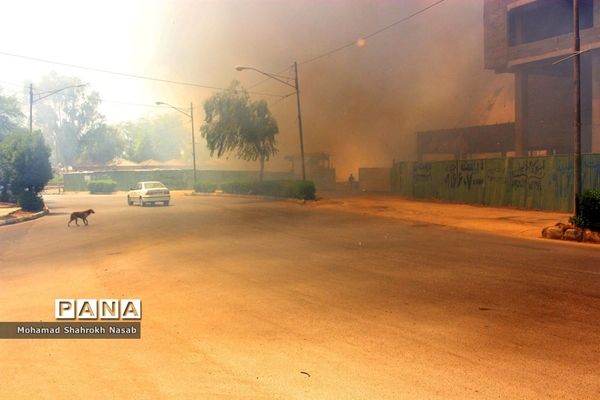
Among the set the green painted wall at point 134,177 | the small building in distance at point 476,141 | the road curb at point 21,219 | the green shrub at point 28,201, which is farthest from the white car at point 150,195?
the green painted wall at point 134,177

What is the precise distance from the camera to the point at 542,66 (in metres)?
35.9

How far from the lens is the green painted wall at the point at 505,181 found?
797 inches

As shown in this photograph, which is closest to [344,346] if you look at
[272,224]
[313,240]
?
[313,240]

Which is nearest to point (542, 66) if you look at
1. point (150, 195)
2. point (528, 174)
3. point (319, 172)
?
point (528, 174)

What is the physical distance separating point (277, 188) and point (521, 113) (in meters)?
18.1

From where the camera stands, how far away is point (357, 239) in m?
13.8

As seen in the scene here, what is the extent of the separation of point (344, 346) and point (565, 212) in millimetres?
17803

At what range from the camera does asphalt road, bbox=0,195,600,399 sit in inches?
173

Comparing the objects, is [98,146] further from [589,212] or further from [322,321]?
[322,321]

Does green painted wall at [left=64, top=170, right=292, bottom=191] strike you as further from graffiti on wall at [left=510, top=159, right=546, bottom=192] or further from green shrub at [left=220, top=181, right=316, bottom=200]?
graffiti on wall at [left=510, top=159, right=546, bottom=192]

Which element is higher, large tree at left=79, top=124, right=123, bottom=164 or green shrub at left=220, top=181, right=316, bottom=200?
large tree at left=79, top=124, right=123, bottom=164

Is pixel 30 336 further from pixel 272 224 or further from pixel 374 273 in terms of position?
pixel 272 224

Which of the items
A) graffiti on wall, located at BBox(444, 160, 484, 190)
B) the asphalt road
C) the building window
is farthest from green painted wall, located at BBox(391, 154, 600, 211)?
the building window

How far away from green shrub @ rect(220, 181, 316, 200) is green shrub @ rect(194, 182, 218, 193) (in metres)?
3.11
